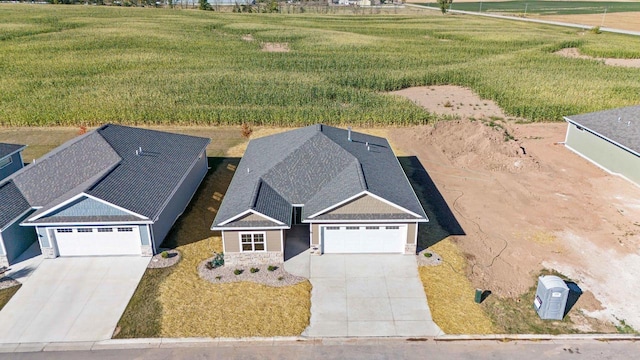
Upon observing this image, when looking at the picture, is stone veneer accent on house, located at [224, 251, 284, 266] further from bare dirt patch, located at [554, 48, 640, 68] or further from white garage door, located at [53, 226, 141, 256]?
bare dirt patch, located at [554, 48, 640, 68]

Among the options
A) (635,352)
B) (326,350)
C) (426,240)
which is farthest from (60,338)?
(635,352)

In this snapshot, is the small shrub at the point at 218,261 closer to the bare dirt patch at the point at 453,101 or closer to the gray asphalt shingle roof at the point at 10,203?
the gray asphalt shingle roof at the point at 10,203

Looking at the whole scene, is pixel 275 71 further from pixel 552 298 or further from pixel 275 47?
pixel 552 298

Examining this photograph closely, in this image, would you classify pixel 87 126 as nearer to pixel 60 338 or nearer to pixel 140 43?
pixel 60 338

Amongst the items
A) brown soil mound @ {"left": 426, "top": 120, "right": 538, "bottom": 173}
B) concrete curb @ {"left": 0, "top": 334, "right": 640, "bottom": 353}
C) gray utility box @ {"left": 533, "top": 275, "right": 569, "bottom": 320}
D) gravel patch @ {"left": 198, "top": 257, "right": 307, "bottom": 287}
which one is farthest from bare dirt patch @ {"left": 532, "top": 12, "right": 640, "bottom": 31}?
gravel patch @ {"left": 198, "top": 257, "right": 307, "bottom": 287}

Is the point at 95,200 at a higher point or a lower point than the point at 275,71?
lower

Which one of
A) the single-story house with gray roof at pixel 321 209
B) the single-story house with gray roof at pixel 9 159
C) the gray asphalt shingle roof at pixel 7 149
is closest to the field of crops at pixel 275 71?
the single-story house with gray roof at pixel 9 159

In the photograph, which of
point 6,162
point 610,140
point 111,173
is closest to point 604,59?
point 610,140

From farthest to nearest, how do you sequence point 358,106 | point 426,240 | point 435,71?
point 435,71
point 358,106
point 426,240
